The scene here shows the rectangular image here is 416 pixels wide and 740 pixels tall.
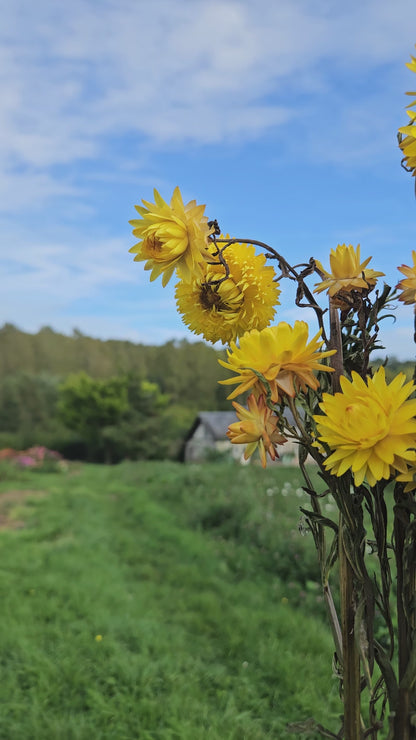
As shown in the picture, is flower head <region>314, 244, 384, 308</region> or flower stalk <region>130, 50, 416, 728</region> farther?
flower head <region>314, 244, 384, 308</region>

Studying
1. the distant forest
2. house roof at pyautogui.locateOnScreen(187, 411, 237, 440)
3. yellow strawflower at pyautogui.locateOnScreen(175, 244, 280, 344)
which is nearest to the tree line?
the distant forest

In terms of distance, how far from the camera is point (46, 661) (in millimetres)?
3225

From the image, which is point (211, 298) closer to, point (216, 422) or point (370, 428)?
point (370, 428)

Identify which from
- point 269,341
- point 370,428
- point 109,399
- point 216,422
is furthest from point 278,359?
point 109,399

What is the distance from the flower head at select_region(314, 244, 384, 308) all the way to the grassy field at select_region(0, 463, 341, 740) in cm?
73

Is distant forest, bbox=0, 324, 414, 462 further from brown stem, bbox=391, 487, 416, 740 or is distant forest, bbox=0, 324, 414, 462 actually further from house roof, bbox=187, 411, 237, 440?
brown stem, bbox=391, 487, 416, 740

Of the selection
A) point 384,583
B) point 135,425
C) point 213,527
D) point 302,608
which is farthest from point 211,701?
point 135,425

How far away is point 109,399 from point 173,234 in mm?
22409

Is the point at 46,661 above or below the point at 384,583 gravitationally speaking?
below

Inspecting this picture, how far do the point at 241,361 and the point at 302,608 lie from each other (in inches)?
144

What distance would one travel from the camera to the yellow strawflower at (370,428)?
0.74 meters

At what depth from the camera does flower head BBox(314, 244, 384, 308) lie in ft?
2.89

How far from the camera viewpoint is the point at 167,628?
381cm

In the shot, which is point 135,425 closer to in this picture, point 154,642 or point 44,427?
point 44,427
